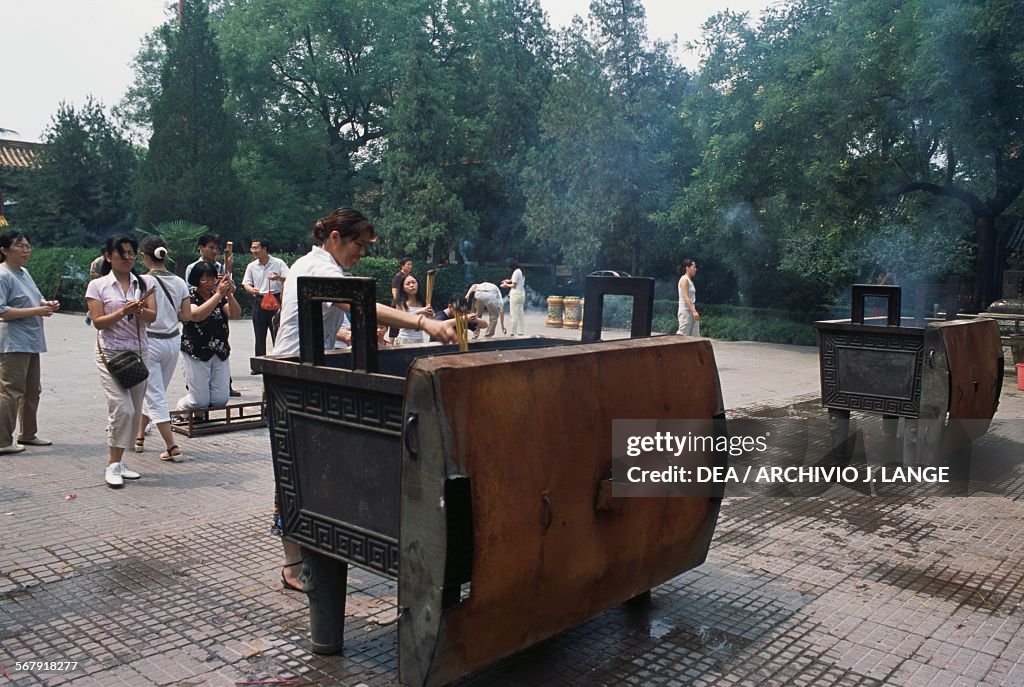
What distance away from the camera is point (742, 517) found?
5.82 metres

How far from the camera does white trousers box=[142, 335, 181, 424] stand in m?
6.64

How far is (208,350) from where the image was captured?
7.53 meters

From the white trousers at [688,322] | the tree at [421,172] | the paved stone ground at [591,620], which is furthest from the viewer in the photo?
the tree at [421,172]

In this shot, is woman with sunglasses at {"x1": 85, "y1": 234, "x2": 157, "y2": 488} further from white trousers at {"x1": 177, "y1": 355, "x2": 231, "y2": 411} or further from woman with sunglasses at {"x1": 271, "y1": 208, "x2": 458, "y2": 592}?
woman with sunglasses at {"x1": 271, "y1": 208, "x2": 458, "y2": 592}

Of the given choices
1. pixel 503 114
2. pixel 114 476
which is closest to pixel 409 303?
pixel 114 476

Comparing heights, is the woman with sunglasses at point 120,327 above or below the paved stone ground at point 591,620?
above

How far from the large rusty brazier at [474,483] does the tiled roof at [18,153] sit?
Result: 103 ft

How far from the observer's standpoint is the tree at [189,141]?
26.3 metres

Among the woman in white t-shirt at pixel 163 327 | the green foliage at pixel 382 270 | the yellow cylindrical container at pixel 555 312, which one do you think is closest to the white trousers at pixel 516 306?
the yellow cylindrical container at pixel 555 312

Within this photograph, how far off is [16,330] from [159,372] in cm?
129

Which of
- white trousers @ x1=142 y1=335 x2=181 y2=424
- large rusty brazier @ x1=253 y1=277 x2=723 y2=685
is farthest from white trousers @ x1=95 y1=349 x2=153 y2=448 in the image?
large rusty brazier @ x1=253 y1=277 x2=723 y2=685

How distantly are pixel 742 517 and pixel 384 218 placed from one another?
24685mm

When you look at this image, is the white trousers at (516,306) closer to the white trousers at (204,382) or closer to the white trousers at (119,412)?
the white trousers at (204,382)
